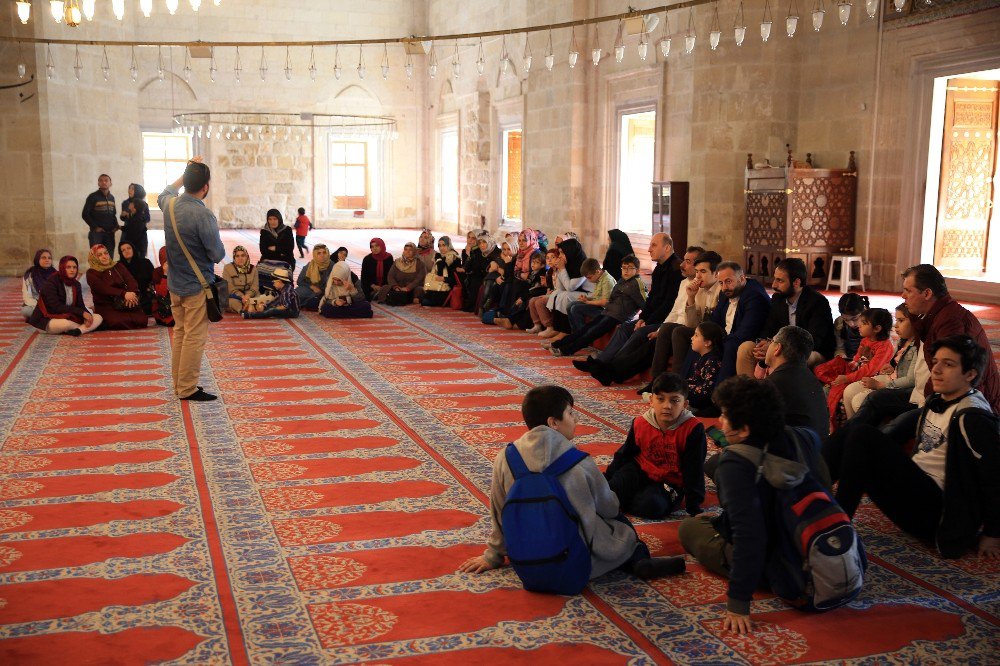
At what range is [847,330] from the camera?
16.0 feet

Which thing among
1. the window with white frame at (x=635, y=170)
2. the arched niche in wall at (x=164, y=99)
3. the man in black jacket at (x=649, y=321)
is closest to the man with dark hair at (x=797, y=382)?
the man in black jacket at (x=649, y=321)

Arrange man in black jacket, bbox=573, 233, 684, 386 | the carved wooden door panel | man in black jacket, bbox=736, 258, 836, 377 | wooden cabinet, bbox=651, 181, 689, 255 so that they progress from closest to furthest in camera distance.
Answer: man in black jacket, bbox=736, 258, 836, 377, man in black jacket, bbox=573, 233, 684, 386, the carved wooden door panel, wooden cabinet, bbox=651, 181, 689, 255

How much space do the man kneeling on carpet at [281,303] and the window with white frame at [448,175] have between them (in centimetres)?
1161

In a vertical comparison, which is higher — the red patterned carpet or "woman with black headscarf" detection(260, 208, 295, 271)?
"woman with black headscarf" detection(260, 208, 295, 271)

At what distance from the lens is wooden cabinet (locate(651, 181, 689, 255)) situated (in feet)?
37.2

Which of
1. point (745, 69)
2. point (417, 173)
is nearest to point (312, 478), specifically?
point (745, 69)

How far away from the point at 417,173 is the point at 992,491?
19.4 meters

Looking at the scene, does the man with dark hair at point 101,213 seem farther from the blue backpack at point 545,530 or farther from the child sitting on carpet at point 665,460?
the blue backpack at point 545,530

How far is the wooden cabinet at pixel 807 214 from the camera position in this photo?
9789 millimetres

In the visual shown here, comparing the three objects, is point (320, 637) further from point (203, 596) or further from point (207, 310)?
point (207, 310)

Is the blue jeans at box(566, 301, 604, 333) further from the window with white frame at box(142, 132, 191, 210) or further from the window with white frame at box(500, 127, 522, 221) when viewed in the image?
the window with white frame at box(142, 132, 191, 210)

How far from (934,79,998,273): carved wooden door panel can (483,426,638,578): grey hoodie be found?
7807mm

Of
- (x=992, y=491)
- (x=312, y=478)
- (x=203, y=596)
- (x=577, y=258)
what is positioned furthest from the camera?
(x=577, y=258)

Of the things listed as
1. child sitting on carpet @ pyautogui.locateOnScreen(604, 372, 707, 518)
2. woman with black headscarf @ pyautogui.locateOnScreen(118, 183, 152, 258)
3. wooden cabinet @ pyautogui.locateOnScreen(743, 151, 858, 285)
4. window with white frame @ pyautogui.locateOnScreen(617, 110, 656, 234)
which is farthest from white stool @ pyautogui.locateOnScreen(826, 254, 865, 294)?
woman with black headscarf @ pyautogui.locateOnScreen(118, 183, 152, 258)
